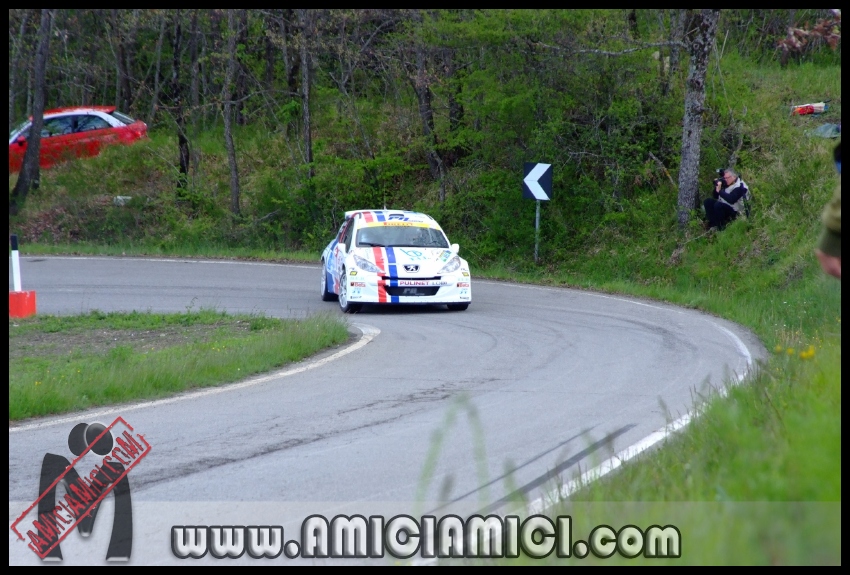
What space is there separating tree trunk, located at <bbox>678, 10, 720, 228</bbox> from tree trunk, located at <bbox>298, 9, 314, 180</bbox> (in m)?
11.8

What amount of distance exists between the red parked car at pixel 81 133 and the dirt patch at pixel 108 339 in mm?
20821

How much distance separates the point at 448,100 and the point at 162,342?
16.9 metres

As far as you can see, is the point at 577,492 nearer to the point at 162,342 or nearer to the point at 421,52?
the point at 162,342

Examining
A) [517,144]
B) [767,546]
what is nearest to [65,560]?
[767,546]

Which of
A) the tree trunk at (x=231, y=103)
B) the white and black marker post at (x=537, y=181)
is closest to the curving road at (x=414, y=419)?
the white and black marker post at (x=537, y=181)

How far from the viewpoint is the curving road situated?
18.0 ft

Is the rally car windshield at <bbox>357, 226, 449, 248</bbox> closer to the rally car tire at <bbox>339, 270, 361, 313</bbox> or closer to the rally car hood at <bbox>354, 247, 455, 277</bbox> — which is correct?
the rally car hood at <bbox>354, 247, 455, 277</bbox>

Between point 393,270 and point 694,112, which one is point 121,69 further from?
point 393,270

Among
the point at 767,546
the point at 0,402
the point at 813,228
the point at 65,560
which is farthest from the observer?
the point at 813,228

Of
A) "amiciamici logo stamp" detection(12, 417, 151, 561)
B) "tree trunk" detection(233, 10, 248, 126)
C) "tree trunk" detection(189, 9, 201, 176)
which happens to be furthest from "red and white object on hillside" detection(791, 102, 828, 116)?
"amiciamici logo stamp" detection(12, 417, 151, 561)

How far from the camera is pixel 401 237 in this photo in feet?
57.4

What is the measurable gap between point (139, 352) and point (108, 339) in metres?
1.51

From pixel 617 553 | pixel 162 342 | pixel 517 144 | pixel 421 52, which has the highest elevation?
pixel 421 52
